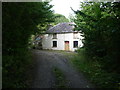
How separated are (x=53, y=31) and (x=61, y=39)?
8.94 ft

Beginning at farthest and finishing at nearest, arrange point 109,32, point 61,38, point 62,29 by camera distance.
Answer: point 62,29 < point 61,38 < point 109,32

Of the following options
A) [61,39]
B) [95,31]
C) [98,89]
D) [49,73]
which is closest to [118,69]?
[98,89]

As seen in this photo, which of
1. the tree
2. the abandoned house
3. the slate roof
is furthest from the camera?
the slate roof

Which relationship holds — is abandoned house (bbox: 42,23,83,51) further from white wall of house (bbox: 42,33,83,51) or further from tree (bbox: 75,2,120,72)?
tree (bbox: 75,2,120,72)

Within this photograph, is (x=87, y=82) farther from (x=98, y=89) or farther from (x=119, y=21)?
(x=119, y=21)

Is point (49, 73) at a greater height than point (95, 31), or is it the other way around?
point (95, 31)

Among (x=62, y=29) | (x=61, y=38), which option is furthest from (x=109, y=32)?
(x=62, y=29)

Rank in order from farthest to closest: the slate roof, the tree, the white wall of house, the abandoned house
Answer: the slate roof → the white wall of house → the abandoned house → the tree

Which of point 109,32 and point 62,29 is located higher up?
point 62,29

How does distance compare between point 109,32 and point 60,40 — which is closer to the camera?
point 109,32

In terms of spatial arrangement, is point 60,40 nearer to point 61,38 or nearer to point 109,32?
point 61,38

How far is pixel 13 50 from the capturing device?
6.58 meters

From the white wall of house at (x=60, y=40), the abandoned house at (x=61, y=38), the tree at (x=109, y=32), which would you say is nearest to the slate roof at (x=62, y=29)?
the abandoned house at (x=61, y=38)

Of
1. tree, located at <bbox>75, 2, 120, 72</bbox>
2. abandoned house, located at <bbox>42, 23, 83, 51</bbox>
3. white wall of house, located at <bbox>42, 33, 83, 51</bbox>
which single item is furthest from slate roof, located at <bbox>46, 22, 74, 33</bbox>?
tree, located at <bbox>75, 2, 120, 72</bbox>
